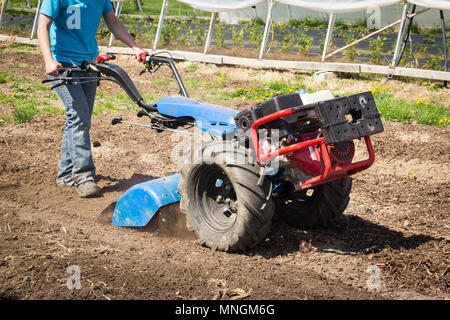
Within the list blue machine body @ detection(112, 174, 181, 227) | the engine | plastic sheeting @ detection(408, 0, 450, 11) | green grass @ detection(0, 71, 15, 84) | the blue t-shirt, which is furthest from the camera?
green grass @ detection(0, 71, 15, 84)

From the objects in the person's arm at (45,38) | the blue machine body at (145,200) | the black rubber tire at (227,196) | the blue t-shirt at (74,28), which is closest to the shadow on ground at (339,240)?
the black rubber tire at (227,196)

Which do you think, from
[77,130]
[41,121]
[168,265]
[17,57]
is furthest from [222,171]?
[17,57]

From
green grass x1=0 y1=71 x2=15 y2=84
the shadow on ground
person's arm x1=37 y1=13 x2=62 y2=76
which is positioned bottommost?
green grass x1=0 y1=71 x2=15 y2=84

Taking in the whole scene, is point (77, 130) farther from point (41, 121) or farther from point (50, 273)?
point (41, 121)

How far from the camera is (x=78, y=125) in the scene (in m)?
5.07

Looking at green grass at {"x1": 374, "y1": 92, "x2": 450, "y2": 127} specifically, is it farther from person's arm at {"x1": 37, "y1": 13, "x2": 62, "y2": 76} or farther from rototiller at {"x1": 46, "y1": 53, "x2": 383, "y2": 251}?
person's arm at {"x1": 37, "y1": 13, "x2": 62, "y2": 76}

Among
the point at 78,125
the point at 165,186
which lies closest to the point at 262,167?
the point at 165,186

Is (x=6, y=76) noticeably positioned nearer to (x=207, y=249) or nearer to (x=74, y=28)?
(x=74, y=28)

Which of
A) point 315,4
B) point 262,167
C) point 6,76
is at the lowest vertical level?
point 6,76

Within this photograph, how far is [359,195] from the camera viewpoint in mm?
5211

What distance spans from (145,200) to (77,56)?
181 centimetres

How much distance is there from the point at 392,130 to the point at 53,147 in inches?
169

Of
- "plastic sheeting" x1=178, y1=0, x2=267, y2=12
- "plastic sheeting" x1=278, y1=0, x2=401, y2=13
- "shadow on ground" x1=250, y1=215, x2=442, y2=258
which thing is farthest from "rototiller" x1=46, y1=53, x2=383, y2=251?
"plastic sheeting" x1=178, y1=0, x2=267, y2=12

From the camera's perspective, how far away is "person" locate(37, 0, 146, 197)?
4910mm
